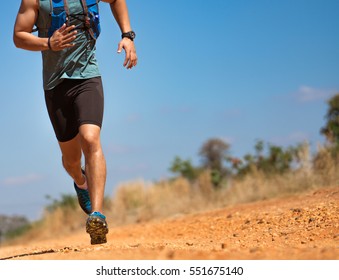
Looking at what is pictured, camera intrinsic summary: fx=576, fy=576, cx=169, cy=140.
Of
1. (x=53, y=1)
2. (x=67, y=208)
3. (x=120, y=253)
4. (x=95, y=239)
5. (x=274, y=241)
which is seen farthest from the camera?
(x=67, y=208)

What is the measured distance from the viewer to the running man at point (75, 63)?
215 inches

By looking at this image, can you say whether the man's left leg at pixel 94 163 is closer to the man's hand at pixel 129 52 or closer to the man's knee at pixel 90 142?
the man's knee at pixel 90 142

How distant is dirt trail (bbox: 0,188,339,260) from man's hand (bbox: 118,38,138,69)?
5.90 ft

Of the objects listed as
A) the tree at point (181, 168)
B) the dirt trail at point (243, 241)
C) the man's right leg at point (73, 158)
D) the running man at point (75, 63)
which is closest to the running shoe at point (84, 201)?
the man's right leg at point (73, 158)

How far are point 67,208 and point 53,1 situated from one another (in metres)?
14.8

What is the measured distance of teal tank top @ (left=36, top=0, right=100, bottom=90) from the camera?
5684mm

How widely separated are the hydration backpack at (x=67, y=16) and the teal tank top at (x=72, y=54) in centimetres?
1

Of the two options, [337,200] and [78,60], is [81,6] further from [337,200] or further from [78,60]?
[337,200]

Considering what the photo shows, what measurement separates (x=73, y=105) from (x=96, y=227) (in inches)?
52.4

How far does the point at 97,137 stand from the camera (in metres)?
5.53

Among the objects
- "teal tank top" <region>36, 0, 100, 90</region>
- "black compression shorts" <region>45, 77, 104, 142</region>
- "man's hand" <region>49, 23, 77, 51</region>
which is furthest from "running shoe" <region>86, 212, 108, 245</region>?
"man's hand" <region>49, 23, 77, 51</region>

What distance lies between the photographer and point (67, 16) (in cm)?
565
